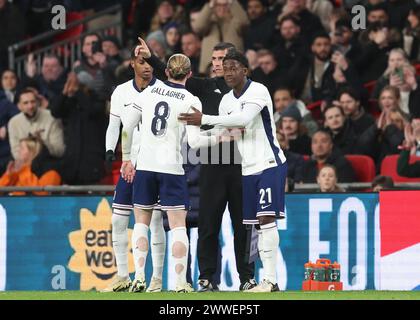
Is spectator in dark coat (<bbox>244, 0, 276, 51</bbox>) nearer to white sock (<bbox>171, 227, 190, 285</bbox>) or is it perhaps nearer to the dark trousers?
the dark trousers

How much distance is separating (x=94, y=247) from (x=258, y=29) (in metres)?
5.81

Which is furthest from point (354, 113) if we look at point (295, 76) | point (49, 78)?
point (49, 78)

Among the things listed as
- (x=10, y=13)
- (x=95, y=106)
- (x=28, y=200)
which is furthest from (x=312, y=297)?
(x=10, y=13)

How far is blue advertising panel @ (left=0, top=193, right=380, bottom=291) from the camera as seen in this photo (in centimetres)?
1566

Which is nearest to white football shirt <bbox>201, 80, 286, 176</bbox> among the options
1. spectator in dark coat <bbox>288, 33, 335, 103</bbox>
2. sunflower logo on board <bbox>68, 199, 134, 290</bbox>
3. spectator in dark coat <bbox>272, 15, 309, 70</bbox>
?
sunflower logo on board <bbox>68, 199, 134, 290</bbox>

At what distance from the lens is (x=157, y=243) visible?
13852 millimetres

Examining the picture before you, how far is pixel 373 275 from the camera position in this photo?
1553 centimetres

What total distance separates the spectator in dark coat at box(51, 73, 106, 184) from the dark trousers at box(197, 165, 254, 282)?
16.8 feet

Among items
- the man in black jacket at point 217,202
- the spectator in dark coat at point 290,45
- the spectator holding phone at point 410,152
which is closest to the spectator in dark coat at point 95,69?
the spectator in dark coat at point 290,45

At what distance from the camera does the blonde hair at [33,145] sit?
18.8 metres

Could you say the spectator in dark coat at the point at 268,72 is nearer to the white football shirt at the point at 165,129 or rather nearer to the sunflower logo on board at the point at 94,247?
the sunflower logo on board at the point at 94,247

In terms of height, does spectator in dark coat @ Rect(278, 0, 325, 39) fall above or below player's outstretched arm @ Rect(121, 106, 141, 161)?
above
